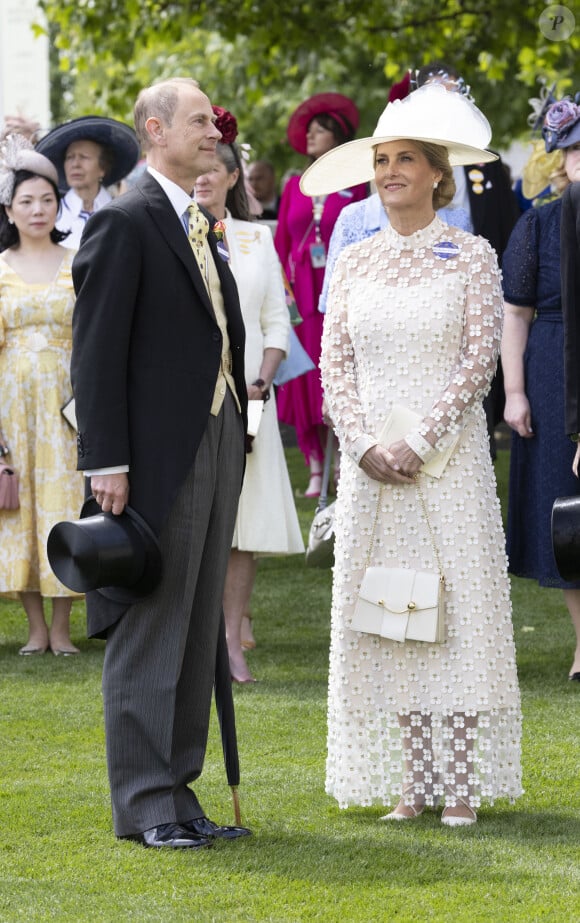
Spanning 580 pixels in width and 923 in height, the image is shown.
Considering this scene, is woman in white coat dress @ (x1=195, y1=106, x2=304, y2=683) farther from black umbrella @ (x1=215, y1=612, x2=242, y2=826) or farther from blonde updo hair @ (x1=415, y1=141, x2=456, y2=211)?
black umbrella @ (x1=215, y1=612, x2=242, y2=826)

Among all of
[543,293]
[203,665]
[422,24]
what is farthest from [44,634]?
[422,24]

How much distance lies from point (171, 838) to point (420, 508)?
120cm

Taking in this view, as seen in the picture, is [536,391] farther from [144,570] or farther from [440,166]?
[144,570]

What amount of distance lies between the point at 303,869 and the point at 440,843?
444 millimetres

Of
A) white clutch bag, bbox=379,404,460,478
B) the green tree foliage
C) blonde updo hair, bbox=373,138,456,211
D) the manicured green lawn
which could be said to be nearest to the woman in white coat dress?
the manicured green lawn

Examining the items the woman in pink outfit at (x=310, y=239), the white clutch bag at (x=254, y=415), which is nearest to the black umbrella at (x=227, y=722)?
the white clutch bag at (x=254, y=415)

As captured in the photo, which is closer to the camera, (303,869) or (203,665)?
(303,869)

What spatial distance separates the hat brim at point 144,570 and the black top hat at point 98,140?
5028 millimetres

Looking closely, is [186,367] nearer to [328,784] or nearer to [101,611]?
[101,611]

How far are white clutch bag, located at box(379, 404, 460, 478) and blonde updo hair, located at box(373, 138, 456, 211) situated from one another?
0.66 metres

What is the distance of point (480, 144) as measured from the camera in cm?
532

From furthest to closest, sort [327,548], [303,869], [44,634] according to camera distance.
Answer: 1. [44,634]
2. [327,548]
3. [303,869]

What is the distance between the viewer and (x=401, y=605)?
509 centimetres

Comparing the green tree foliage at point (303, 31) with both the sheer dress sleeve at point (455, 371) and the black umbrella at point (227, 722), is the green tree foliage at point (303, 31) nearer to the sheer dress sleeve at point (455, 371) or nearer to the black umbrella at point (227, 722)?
the sheer dress sleeve at point (455, 371)
